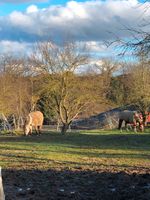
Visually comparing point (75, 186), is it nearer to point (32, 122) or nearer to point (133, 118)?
point (32, 122)

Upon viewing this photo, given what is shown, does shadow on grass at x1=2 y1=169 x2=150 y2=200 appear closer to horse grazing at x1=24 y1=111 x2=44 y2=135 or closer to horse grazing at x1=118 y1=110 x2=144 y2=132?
horse grazing at x1=24 y1=111 x2=44 y2=135

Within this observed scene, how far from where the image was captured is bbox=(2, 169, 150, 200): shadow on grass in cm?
874

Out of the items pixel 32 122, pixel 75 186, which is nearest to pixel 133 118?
pixel 32 122

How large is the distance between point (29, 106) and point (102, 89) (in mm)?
8717

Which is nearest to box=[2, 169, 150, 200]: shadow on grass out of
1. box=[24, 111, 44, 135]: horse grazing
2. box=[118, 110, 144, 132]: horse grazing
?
box=[24, 111, 44, 135]: horse grazing

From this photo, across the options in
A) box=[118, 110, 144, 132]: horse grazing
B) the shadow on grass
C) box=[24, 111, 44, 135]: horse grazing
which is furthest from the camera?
box=[118, 110, 144, 132]: horse grazing

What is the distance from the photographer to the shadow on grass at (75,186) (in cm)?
874

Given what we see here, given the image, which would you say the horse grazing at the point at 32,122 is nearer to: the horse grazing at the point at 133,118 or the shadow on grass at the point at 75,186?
the horse grazing at the point at 133,118

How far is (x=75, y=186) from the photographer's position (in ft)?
32.3

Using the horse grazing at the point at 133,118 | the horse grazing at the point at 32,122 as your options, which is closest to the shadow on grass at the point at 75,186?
the horse grazing at the point at 32,122

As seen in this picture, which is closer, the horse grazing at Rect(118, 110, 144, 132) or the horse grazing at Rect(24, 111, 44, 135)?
the horse grazing at Rect(24, 111, 44, 135)

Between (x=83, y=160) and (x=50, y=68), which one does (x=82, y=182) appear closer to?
(x=83, y=160)

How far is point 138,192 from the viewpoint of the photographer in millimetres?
8680

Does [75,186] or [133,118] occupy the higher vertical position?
[133,118]
